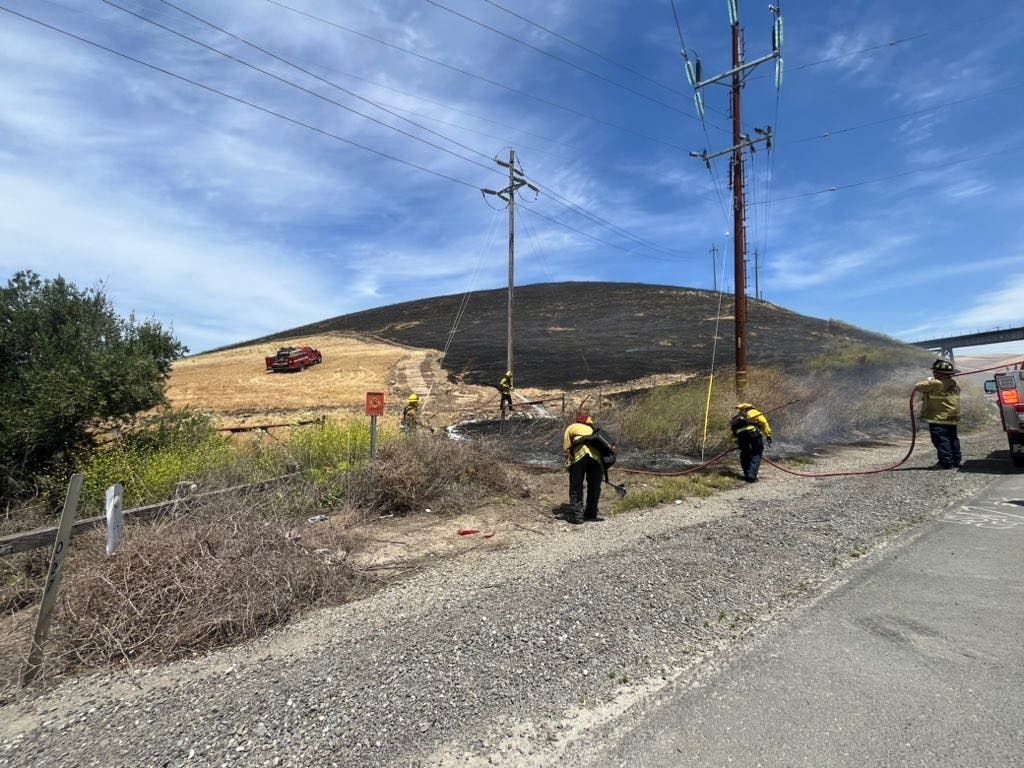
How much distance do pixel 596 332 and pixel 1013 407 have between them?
118ft

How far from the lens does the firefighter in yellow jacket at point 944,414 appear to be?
1057cm

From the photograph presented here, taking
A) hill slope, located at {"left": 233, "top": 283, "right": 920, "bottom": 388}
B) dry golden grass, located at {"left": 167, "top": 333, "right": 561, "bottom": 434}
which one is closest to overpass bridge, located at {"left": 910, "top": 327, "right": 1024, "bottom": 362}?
hill slope, located at {"left": 233, "top": 283, "right": 920, "bottom": 388}

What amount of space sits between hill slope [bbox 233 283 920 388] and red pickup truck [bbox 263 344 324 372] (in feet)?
29.7

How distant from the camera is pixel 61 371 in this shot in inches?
410

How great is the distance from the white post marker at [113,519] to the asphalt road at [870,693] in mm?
4328

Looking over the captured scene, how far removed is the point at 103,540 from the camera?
5398 millimetres

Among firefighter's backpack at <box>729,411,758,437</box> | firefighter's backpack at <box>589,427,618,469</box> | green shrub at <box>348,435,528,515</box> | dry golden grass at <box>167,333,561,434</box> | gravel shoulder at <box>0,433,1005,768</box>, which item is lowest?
gravel shoulder at <box>0,433,1005,768</box>

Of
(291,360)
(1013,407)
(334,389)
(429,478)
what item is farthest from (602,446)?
(291,360)

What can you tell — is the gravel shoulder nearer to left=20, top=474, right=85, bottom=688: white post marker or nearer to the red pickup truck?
left=20, top=474, right=85, bottom=688: white post marker

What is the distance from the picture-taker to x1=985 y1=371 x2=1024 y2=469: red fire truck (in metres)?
9.95

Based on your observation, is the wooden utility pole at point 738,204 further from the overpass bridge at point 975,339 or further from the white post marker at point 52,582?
the overpass bridge at point 975,339

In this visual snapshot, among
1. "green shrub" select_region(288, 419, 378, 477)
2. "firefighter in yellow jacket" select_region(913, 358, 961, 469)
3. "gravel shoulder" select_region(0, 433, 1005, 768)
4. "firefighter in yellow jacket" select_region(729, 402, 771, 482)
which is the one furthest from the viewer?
"firefighter in yellow jacket" select_region(729, 402, 771, 482)

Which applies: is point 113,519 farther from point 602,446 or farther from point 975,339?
point 975,339

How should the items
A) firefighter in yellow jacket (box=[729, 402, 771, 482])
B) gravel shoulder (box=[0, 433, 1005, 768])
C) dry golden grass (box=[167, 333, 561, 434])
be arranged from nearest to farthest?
gravel shoulder (box=[0, 433, 1005, 768]), firefighter in yellow jacket (box=[729, 402, 771, 482]), dry golden grass (box=[167, 333, 561, 434])
